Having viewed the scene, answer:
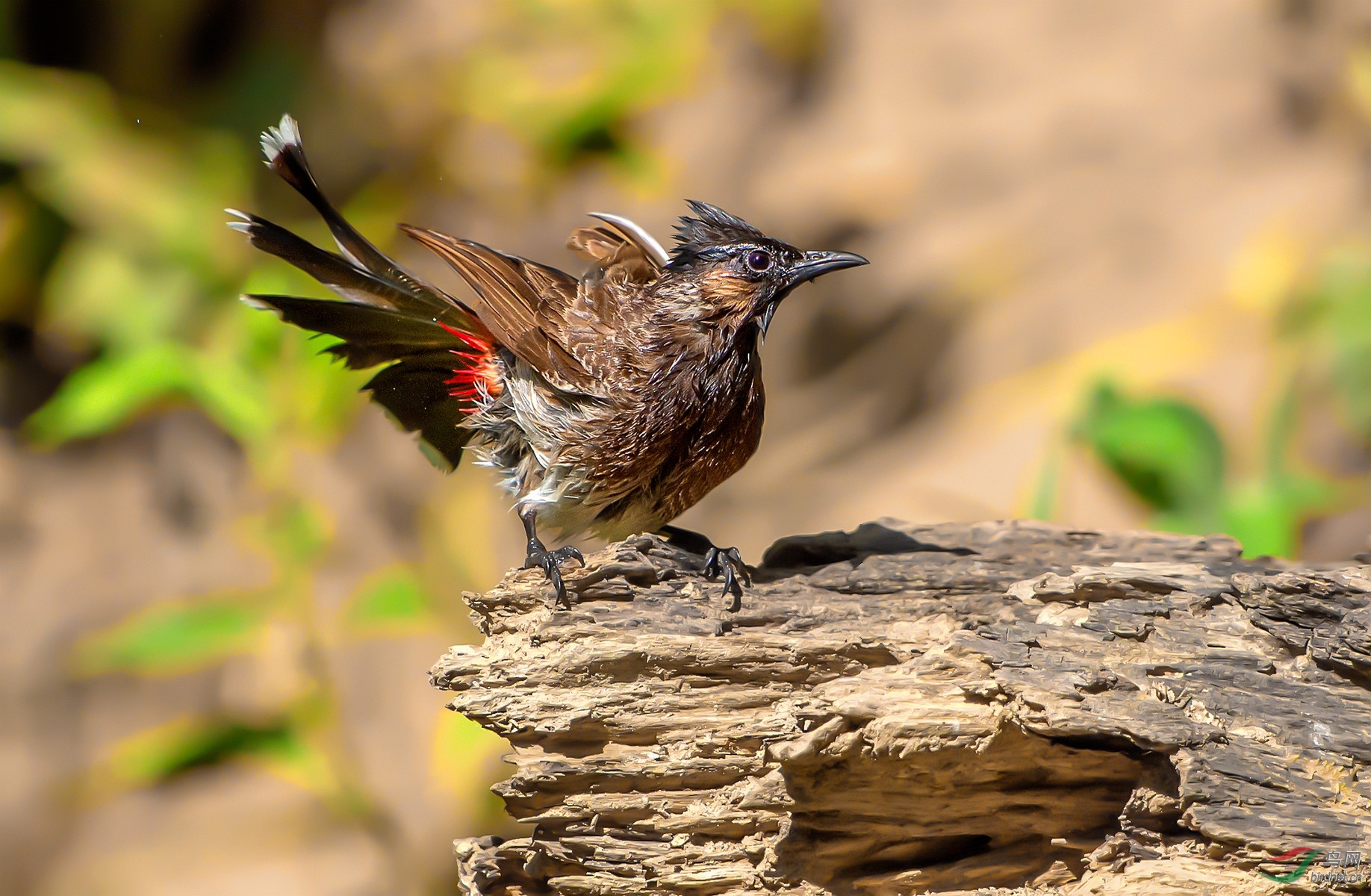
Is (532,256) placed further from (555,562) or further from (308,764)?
(555,562)

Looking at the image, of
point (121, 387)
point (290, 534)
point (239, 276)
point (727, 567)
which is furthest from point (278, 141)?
point (239, 276)

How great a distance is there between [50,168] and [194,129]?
787 mm

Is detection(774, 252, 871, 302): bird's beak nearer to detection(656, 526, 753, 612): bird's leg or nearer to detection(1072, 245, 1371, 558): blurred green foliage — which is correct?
detection(656, 526, 753, 612): bird's leg

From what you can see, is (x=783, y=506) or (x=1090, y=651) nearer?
(x=1090, y=651)

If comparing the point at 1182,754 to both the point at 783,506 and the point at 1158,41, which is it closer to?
the point at 783,506

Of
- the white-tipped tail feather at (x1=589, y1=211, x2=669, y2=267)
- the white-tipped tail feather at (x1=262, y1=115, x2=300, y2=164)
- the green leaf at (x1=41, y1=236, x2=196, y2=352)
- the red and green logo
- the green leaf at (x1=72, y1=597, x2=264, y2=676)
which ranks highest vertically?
the green leaf at (x1=41, y1=236, x2=196, y2=352)

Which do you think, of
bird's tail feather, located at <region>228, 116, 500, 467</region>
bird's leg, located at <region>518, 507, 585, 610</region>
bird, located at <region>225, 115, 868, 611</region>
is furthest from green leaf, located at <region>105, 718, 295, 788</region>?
bird's leg, located at <region>518, 507, 585, 610</region>

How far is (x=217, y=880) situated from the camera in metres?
5.59

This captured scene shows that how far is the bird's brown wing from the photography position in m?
2.84

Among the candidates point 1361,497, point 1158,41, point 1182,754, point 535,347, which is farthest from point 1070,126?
point 1182,754

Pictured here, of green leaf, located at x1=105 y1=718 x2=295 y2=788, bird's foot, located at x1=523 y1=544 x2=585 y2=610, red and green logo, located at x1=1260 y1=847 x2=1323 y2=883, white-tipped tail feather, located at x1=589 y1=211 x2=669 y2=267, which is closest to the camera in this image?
red and green logo, located at x1=1260 y1=847 x2=1323 y2=883

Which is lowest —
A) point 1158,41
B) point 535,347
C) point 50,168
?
point 535,347

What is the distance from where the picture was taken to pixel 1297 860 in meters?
2.01

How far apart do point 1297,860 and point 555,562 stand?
66.7 inches
